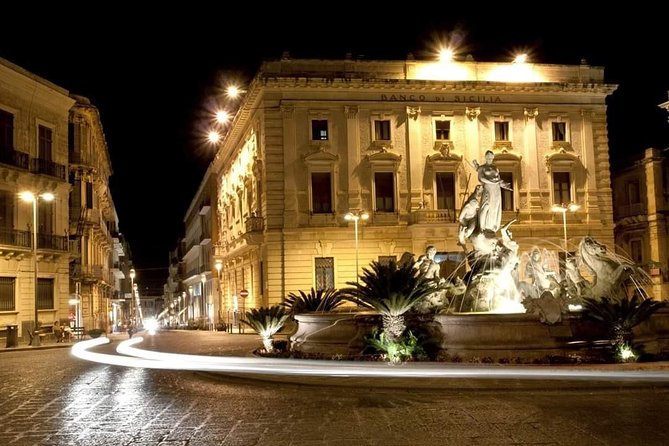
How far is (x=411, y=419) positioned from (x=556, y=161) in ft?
113

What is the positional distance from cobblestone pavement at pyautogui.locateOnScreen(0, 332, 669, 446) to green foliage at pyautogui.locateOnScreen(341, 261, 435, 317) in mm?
3793

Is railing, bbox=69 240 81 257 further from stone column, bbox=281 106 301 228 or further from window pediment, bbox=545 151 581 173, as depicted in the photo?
window pediment, bbox=545 151 581 173

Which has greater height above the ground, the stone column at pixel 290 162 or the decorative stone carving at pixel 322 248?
the stone column at pixel 290 162

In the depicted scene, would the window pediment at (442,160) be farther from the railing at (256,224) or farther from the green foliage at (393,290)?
the green foliage at (393,290)

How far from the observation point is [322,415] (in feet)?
33.6

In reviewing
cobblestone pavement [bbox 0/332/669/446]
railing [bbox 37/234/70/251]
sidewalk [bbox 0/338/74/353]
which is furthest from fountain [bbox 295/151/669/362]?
railing [bbox 37/234/70/251]

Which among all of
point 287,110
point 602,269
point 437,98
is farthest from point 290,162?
point 602,269

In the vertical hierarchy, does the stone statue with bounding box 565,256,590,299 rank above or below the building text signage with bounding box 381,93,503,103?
below

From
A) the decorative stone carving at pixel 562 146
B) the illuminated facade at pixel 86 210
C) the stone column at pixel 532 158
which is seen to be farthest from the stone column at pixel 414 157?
the illuminated facade at pixel 86 210

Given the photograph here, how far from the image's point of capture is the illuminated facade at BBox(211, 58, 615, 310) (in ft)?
130

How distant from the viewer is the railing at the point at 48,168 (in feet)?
115

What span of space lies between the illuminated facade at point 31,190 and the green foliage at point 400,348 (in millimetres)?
19879

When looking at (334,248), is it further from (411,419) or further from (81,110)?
(411,419)

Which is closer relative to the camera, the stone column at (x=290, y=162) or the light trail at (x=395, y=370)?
the light trail at (x=395, y=370)
